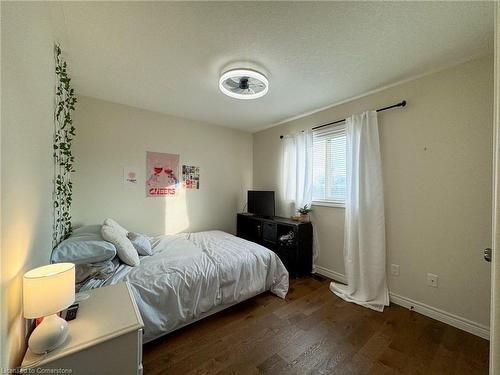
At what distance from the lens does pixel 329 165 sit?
2.88m

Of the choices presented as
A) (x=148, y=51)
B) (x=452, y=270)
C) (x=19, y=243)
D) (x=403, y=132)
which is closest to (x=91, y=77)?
(x=148, y=51)

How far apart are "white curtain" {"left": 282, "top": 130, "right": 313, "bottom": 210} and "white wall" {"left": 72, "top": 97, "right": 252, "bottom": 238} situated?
102 cm

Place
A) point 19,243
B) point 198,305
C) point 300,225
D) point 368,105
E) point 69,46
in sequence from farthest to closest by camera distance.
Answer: point 300,225 → point 368,105 → point 198,305 → point 69,46 → point 19,243

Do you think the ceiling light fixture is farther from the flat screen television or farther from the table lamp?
the table lamp

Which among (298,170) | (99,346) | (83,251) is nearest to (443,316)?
(298,170)

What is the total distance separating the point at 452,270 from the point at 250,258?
1.91 metres

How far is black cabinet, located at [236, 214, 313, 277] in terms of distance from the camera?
2795mm

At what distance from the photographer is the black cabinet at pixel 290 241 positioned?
2.79 meters

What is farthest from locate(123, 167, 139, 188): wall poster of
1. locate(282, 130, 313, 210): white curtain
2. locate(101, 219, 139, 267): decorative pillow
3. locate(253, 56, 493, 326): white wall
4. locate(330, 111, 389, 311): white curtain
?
locate(253, 56, 493, 326): white wall

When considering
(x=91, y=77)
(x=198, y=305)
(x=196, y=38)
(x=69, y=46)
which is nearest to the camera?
(x=196, y=38)

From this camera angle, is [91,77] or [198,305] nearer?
[198,305]

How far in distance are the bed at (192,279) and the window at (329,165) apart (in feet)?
4.06

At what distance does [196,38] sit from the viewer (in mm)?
1529

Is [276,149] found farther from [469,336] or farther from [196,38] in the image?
[469,336]
